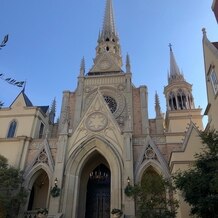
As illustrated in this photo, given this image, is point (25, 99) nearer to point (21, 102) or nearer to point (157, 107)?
point (21, 102)

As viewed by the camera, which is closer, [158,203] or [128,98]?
[158,203]

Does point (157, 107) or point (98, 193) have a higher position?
point (157, 107)

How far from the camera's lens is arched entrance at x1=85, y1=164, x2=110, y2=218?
2250 cm

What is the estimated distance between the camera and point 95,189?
942 inches

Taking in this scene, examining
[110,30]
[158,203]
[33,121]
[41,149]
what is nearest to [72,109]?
[33,121]

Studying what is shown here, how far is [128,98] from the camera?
1171 inches

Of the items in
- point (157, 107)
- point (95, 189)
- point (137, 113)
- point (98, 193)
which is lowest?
point (98, 193)

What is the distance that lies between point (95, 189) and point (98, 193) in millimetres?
480

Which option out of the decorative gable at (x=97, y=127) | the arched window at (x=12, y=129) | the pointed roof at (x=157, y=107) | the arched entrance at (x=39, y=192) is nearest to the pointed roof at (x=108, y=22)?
the pointed roof at (x=157, y=107)

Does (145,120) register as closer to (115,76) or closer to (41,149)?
(115,76)

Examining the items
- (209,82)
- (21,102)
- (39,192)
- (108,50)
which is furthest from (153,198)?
(108,50)

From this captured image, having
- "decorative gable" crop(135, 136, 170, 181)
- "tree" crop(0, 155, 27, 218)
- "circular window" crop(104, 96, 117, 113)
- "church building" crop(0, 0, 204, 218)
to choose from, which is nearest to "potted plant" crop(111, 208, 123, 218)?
"church building" crop(0, 0, 204, 218)

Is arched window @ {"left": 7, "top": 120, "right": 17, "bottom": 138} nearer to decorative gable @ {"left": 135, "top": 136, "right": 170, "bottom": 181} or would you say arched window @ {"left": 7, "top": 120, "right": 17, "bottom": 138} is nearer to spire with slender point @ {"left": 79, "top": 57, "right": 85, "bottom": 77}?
spire with slender point @ {"left": 79, "top": 57, "right": 85, "bottom": 77}

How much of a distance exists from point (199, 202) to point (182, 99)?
945 inches
